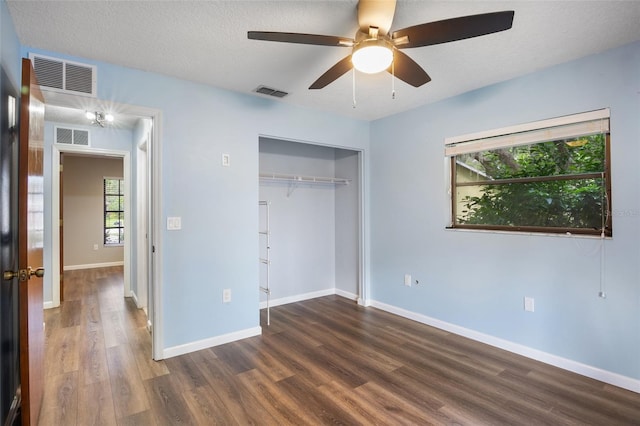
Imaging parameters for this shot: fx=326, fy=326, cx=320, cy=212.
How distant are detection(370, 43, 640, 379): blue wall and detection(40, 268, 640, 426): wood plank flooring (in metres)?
0.32

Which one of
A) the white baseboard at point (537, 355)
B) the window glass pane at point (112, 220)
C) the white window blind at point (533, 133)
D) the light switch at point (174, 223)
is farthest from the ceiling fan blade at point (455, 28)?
the window glass pane at point (112, 220)

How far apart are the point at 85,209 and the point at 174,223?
6.01 meters

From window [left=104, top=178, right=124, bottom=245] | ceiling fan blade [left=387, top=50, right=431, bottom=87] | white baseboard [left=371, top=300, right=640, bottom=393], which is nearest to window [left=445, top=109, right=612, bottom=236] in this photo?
white baseboard [left=371, top=300, right=640, bottom=393]

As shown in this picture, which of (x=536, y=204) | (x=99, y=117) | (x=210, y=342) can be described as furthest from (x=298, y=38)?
(x=99, y=117)

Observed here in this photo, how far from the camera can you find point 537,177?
2928 millimetres

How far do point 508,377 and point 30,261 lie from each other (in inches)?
131

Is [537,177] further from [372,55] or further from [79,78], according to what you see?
[79,78]

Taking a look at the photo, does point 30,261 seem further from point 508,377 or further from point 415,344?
point 508,377

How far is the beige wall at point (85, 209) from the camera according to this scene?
7.20 meters

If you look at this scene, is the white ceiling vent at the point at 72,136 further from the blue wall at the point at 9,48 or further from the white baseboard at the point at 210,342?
the white baseboard at the point at 210,342

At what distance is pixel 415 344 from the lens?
10.3 ft

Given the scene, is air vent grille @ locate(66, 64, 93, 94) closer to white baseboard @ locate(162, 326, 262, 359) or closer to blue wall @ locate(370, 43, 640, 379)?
white baseboard @ locate(162, 326, 262, 359)

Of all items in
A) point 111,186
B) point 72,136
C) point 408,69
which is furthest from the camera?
point 111,186

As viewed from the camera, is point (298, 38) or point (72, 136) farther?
point (72, 136)
